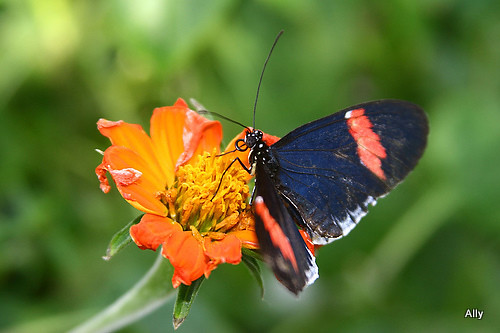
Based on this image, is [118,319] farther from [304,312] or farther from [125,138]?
[304,312]

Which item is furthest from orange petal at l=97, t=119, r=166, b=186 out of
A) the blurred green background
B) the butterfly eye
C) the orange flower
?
the blurred green background

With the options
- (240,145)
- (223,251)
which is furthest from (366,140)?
(223,251)

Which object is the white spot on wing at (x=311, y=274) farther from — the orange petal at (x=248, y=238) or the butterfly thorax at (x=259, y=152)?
the butterfly thorax at (x=259, y=152)

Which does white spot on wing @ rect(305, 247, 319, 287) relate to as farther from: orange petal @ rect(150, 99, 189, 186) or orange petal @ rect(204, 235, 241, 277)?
orange petal @ rect(150, 99, 189, 186)

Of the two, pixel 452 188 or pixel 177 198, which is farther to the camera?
pixel 452 188

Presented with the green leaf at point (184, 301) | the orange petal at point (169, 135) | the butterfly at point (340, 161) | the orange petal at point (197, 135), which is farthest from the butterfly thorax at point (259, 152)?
the green leaf at point (184, 301)

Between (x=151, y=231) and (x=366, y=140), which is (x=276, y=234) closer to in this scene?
(x=151, y=231)

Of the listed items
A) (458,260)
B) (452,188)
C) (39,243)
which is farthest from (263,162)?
(458,260)
